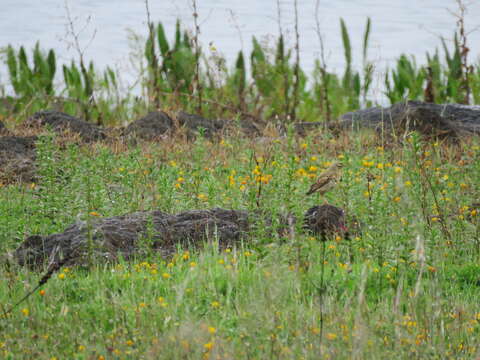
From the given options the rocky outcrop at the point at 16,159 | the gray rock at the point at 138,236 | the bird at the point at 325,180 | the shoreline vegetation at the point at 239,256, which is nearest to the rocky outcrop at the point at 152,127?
the shoreline vegetation at the point at 239,256

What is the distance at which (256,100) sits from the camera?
51.0 ft

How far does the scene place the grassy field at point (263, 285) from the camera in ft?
10.3

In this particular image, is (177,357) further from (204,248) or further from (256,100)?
(256,100)

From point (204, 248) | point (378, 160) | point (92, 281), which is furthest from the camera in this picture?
point (378, 160)

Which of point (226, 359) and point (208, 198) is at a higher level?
point (208, 198)

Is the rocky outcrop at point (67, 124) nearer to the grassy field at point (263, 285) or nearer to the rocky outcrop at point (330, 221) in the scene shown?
the grassy field at point (263, 285)

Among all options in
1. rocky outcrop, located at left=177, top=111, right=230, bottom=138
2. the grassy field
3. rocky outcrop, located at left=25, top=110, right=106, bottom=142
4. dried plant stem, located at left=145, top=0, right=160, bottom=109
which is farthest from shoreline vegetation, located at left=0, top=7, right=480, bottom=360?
dried plant stem, located at left=145, top=0, right=160, bottom=109

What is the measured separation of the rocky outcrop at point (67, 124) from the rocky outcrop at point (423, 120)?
4.19m

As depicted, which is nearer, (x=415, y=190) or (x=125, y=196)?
(x=415, y=190)

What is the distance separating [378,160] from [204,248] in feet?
11.1

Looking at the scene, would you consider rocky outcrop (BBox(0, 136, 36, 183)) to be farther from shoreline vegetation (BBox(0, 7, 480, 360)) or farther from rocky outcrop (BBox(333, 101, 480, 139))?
rocky outcrop (BBox(333, 101, 480, 139))

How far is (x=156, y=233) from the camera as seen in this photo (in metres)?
5.39

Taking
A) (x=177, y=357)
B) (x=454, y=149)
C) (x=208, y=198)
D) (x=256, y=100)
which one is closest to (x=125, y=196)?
(x=208, y=198)

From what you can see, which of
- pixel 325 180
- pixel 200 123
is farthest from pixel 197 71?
pixel 325 180
